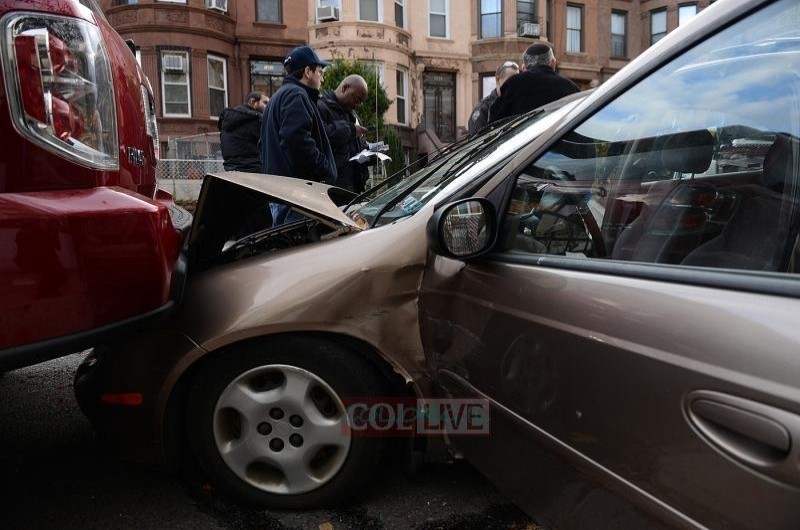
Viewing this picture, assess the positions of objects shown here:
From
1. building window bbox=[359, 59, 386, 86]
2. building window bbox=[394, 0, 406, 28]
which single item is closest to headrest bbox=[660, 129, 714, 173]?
building window bbox=[359, 59, 386, 86]

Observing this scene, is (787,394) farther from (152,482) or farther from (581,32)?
(581,32)

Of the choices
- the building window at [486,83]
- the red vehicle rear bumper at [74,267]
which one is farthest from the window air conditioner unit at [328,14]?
A: the red vehicle rear bumper at [74,267]

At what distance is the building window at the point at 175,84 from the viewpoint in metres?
19.0

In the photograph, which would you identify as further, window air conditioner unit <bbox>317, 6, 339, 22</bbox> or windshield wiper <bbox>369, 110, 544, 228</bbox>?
window air conditioner unit <bbox>317, 6, 339, 22</bbox>

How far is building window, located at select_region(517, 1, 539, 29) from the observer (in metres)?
21.8

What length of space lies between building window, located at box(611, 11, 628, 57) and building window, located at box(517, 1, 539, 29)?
3598 millimetres

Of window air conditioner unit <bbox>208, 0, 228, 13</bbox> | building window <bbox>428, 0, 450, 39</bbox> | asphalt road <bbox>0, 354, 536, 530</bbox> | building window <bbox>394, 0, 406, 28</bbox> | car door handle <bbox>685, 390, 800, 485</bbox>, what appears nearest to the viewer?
car door handle <bbox>685, 390, 800, 485</bbox>

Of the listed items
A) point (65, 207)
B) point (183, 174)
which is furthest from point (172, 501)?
point (183, 174)

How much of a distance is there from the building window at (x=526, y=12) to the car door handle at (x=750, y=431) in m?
22.5

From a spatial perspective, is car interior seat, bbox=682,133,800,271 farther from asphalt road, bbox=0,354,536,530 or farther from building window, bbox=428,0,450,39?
building window, bbox=428,0,450,39

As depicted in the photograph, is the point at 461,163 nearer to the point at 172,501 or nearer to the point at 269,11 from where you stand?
the point at 172,501
